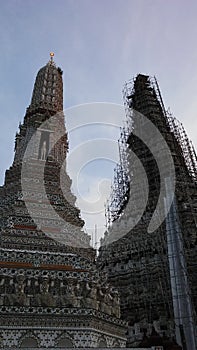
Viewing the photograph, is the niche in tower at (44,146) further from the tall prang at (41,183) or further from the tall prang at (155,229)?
the tall prang at (155,229)

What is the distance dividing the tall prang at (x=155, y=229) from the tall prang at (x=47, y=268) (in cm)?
577

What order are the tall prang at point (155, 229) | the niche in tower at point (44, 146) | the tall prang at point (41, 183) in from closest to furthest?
1. the tall prang at point (41, 183)
2. the tall prang at point (155, 229)
3. the niche in tower at point (44, 146)

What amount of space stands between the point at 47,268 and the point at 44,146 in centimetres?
1358

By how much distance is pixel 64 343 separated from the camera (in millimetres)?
15594

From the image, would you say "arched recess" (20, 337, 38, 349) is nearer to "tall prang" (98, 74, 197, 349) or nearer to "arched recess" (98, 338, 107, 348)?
"arched recess" (98, 338, 107, 348)

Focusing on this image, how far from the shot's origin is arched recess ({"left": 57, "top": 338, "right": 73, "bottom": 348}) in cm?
1548

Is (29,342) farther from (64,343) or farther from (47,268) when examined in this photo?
(47,268)

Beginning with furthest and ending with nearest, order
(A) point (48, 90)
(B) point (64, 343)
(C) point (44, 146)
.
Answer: (A) point (48, 90) < (C) point (44, 146) < (B) point (64, 343)

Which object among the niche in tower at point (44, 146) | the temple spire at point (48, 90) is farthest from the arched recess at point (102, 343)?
the temple spire at point (48, 90)

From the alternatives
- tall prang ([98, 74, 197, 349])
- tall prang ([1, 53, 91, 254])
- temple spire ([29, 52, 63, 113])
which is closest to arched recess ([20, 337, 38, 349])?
tall prang ([1, 53, 91, 254])

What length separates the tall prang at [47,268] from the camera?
615 inches

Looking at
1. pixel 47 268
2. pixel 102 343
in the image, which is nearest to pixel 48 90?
pixel 47 268

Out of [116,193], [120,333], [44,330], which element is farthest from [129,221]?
[44,330]

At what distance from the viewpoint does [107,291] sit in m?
18.9
